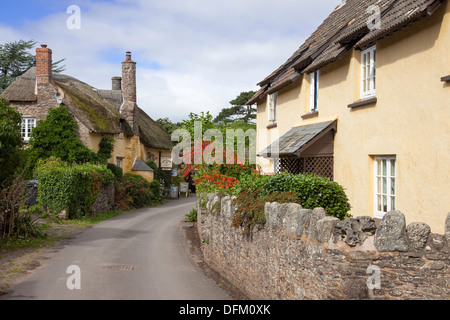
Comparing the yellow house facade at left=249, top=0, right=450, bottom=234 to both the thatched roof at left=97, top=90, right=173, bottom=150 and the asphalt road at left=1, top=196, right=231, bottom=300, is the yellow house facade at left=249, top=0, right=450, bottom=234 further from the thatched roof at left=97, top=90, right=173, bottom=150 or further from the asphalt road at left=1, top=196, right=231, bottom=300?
the thatched roof at left=97, top=90, right=173, bottom=150

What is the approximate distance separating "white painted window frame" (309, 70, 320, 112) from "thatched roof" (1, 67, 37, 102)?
20.1 meters

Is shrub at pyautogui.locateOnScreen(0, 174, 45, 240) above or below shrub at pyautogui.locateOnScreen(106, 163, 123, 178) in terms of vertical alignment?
below

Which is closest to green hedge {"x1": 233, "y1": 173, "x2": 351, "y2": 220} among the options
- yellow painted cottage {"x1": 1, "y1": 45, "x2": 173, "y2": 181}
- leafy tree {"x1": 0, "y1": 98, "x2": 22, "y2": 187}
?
leafy tree {"x1": 0, "y1": 98, "x2": 22, "y2": 187}

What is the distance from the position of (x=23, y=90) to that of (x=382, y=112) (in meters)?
25.5

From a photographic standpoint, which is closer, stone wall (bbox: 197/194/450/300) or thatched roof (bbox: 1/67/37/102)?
stone wall (bbox: 197/194/450/300)

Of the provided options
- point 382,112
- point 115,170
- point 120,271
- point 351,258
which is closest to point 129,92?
point 115,170

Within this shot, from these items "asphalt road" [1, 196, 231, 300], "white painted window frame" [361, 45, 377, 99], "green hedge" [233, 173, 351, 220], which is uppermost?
"white painted window frame" [361, 45, 377, 99]

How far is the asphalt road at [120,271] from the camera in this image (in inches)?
381

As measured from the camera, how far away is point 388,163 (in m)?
10.3

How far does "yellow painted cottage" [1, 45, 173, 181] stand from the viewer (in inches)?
1117

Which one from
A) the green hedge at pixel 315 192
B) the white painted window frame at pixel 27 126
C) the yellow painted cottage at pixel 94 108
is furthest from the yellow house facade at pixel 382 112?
the white painted window frame at pixel 27 126

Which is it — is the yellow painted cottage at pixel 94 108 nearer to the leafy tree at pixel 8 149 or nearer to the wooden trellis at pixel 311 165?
the leafy tree at pixel 8 149

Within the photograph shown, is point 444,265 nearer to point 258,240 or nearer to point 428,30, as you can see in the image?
point 258,240
